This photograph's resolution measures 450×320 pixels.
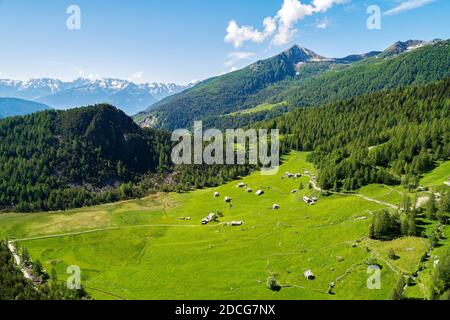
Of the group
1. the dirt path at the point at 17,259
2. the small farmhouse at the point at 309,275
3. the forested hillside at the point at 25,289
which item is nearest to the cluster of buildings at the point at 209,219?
the small farmhouse at the point at 309,275

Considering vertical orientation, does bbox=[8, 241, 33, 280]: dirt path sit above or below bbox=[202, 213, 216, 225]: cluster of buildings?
below

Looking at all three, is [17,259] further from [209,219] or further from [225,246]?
[209,219]

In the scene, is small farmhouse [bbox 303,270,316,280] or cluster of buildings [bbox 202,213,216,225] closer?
small farmhouse [bbox 303,270,316,280]

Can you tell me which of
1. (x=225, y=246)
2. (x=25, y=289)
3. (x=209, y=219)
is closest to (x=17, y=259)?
(x=25, y=289)

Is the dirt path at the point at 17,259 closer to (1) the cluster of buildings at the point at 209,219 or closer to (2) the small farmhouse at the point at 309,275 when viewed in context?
(1) the cluster of buildings at the point at 209,219

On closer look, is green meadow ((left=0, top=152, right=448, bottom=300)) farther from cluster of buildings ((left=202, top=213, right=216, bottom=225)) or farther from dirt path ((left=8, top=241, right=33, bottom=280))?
dirt path ((left=8, top=241, right=33, bottom=280))

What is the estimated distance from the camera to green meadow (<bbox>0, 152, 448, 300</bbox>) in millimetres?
107062

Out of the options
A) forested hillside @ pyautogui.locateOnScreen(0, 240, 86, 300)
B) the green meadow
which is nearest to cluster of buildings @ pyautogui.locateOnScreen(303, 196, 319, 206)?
the green meadow

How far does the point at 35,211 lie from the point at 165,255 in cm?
9361

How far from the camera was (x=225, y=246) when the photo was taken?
137375 mm

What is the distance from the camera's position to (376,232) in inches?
4712

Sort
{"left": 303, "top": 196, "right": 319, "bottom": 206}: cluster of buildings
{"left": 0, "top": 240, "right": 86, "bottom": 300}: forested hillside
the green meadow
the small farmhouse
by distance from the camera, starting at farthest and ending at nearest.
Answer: {"left": 303, "top": 196, "right": 319, "bottom": 206}: cluster of buildings
the small farmhouse
the green meadow
{"left": 0, "top": 240, "right": 86, "bottom": 300}: forested hillside
